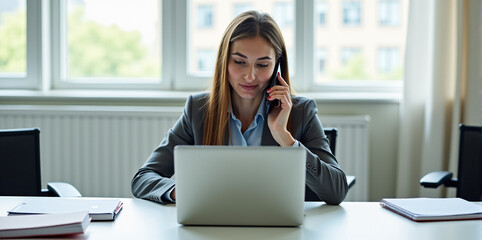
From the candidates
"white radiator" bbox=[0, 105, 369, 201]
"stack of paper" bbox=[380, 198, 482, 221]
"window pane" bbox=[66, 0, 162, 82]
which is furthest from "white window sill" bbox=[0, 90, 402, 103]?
"stack of paper" bbox=[380, 198, 482, 221]

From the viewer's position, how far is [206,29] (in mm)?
3525

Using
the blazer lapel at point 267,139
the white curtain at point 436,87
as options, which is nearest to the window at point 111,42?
the white curtain at point 436,87

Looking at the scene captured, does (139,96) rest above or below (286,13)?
below

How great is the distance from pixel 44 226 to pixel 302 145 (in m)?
0.81

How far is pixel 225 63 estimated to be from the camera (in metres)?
1.92

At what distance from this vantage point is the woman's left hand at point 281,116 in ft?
5.99

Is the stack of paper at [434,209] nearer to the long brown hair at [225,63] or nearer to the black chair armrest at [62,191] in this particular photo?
the long brown hair at [225,63]

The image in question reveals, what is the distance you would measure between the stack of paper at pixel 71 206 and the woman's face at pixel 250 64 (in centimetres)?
60

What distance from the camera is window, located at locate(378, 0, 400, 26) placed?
3.44m

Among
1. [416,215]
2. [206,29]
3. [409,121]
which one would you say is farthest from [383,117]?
[416,215]

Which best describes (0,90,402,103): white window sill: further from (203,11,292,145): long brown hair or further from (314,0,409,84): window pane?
(203,11,292,145): long brown hair

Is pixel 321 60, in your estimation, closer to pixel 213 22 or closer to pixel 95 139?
pixel 213 22

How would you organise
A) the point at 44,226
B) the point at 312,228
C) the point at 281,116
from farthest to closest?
the point at 281,116 → the point at 312,228 → the point at 44,226

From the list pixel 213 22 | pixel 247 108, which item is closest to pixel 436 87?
pixel 213 22
